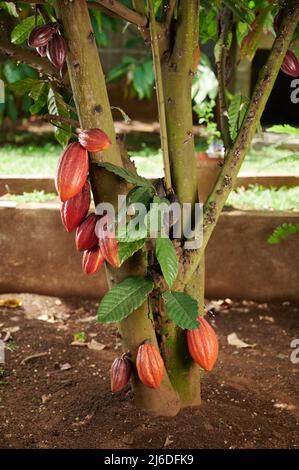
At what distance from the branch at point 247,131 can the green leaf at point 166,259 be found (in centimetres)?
24

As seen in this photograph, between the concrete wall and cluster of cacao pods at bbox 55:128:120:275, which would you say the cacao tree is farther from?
the concrete wall

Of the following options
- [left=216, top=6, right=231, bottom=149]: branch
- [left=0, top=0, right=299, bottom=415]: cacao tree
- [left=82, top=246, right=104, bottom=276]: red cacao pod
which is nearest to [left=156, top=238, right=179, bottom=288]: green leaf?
[left=0, top=0, right=299, bottom=415]: cacao tree

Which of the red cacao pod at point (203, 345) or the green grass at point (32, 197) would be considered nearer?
the red cacao pod at point (203, 345)

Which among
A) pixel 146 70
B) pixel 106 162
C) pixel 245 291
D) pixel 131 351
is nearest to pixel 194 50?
pixel 106 162

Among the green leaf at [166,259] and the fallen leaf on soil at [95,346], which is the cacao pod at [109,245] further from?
the fallen leaf on soil at [95,346]

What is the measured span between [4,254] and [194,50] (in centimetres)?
177

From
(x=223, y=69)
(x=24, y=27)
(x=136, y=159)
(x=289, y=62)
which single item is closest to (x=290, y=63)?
(x=289, y=62)

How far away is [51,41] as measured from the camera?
5.48 feet

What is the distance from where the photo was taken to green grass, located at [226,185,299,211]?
354 cm

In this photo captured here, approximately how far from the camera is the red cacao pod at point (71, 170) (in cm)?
166

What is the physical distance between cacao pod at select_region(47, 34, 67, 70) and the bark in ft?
0.06

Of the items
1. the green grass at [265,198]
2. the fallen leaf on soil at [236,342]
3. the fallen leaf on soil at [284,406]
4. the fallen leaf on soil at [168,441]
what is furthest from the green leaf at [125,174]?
the green grass at [265,198]

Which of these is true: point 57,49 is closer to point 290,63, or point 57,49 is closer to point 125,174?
point 125,174

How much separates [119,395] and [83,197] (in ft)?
2.50
